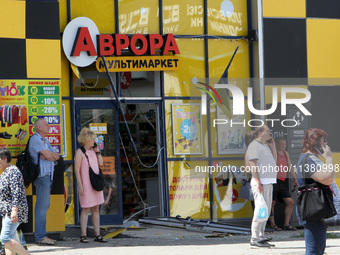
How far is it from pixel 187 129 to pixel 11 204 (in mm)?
5918

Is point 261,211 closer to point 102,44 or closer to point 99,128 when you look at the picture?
point 99,128

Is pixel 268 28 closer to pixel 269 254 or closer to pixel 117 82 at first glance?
pixel 117 82

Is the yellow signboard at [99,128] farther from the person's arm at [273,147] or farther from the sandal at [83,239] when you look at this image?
the person's arm at [273,147]

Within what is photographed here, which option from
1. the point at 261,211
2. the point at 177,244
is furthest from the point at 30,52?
the point at 261,211

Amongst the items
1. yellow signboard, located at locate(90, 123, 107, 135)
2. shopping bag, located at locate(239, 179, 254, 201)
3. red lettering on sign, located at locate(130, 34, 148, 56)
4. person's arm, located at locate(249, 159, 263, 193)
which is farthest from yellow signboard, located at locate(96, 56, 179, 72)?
person's arm, located at locate(249, 159, 263, 193)

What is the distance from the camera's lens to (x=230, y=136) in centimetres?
1411

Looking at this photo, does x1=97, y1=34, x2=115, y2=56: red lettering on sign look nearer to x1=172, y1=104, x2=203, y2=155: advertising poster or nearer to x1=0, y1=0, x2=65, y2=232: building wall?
x1=172, y1=104, x2=203, y2=155: advertising poster

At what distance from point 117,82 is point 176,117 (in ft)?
4.58

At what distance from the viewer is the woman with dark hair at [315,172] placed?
752 centimetres

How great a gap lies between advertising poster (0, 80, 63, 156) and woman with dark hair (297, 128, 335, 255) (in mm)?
4839

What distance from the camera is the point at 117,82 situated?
1343 centimetres

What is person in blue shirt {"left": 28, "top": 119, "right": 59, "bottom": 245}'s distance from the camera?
10.5 meters

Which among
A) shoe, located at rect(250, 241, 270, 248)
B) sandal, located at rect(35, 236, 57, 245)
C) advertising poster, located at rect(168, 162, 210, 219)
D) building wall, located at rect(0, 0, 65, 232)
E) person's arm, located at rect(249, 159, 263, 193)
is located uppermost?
building wall, located at rect(0, 0, 65, 232)

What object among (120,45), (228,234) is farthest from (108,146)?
(228,234)
